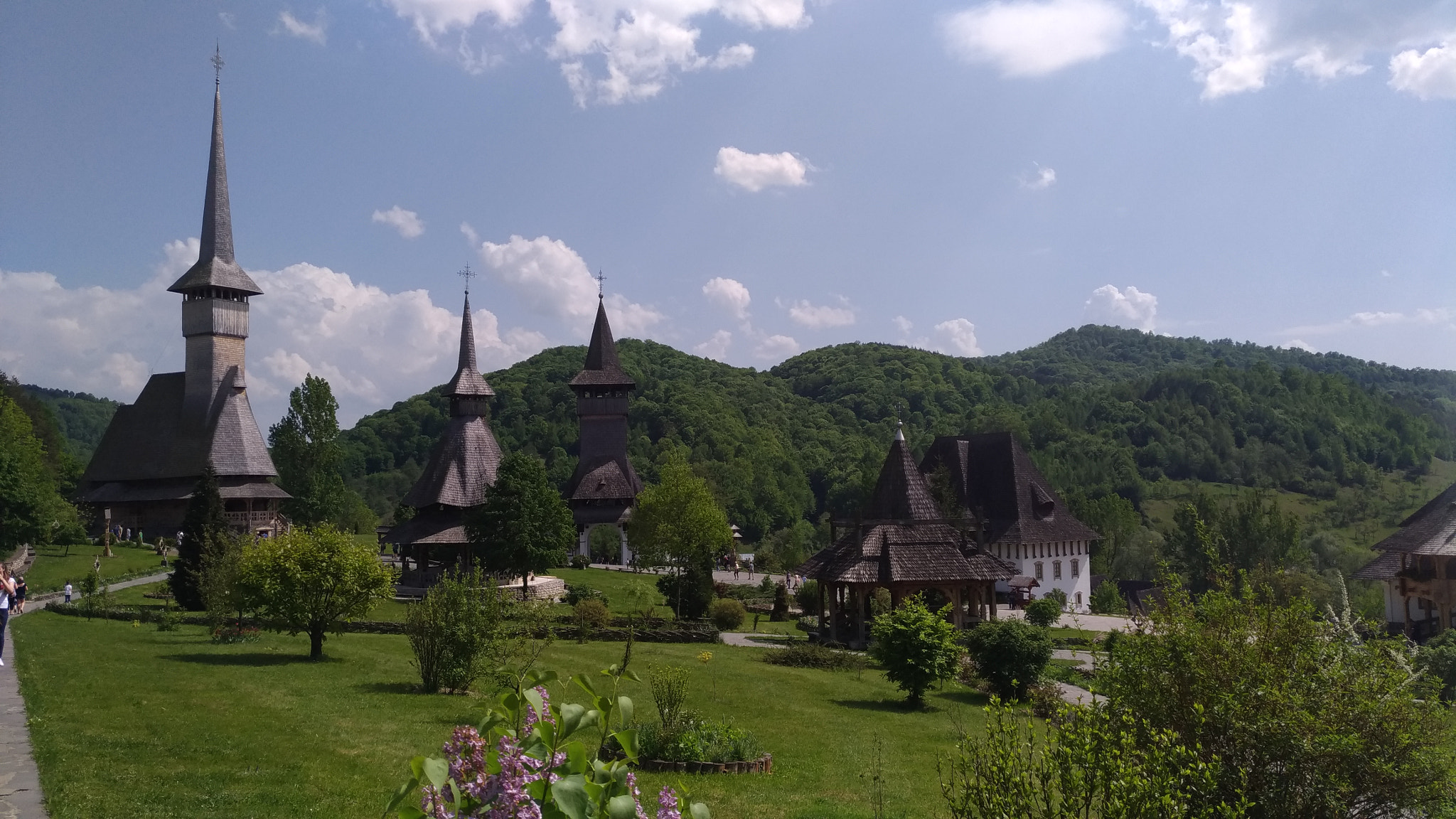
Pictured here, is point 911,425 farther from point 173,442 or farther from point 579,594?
point 579,594

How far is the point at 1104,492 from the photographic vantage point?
85.0m

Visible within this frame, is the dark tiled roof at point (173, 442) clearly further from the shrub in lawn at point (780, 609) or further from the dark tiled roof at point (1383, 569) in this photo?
the dark tiled roof at point (1383, 569)

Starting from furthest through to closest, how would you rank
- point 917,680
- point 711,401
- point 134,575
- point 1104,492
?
point 711,401 → point 1104,492 → point 134,575 → point 917,680

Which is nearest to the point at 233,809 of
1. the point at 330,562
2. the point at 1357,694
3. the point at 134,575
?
the point at 1357,694

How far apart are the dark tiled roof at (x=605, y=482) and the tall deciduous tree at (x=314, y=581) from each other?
124 ft

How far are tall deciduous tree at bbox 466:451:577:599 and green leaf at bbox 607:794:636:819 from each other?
31.6m

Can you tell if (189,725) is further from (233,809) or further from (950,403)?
(950,403)

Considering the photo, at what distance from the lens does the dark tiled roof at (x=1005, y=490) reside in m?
46.8

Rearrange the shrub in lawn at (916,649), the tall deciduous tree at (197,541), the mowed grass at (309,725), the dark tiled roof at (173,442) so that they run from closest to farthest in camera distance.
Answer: the mowed grass at (309,725) → the shrub in lawn at (916,649) → the tall deciduous tree at (197,541) → the dark tiled roof at (173,442)

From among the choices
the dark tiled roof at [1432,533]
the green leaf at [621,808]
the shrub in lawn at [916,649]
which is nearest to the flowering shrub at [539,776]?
the green leaf at [621,808]

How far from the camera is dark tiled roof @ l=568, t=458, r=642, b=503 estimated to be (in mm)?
58094

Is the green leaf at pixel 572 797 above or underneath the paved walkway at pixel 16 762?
above

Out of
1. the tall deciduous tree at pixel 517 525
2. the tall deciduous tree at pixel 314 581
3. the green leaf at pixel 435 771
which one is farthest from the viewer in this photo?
the tall deciduous tree at pixel 517 525

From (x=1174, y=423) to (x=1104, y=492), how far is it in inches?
975
